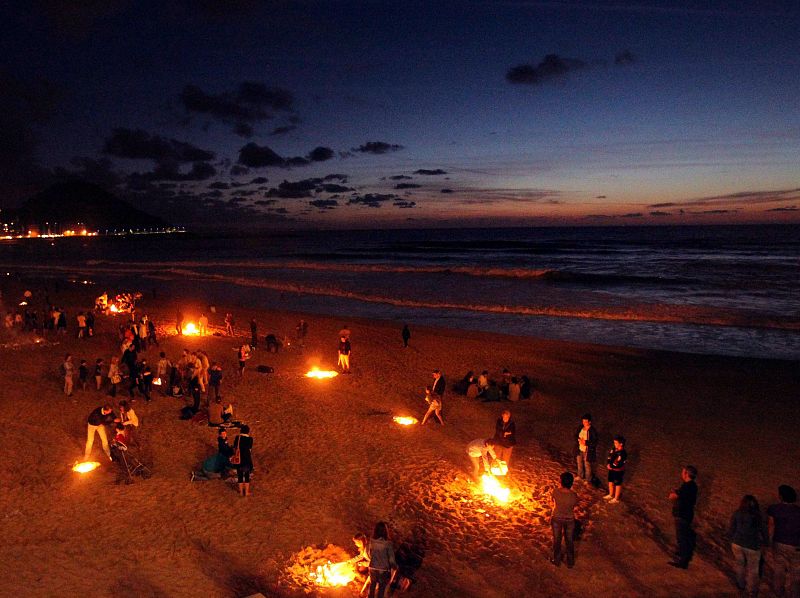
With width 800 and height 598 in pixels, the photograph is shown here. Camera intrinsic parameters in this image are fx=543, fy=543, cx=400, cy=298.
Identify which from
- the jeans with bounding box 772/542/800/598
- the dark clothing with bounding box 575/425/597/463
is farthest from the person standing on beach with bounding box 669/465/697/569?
the dark clothing with bounding box 575/425/597/463

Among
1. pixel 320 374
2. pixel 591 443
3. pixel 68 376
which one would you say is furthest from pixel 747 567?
pixel 68 376

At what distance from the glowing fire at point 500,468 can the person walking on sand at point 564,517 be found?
2.39 m

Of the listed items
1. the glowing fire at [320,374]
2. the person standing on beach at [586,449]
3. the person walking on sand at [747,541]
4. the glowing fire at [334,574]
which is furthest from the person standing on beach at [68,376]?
the person walking on sand at [747,541]

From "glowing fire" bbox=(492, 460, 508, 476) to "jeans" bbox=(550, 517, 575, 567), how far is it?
2.39 m

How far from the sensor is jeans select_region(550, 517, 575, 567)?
764 centimetres

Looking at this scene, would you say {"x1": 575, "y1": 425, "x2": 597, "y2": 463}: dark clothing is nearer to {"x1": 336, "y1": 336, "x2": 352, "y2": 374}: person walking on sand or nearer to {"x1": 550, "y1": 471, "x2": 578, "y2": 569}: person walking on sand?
{"x1": 550, "y1": 471, "x2": 578, "y2": 569}: person walking on sand

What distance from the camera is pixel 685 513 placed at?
7.70 meters

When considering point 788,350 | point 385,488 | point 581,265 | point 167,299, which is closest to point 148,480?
point 385,488

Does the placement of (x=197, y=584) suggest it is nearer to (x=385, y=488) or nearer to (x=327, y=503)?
(x=327, y=503)

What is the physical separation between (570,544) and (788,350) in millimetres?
20009

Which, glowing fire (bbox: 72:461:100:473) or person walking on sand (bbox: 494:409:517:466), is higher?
person walking on sand (bbox: 494:409:517:466)

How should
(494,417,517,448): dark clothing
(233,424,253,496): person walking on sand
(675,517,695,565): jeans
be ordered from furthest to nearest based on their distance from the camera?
(494,417,517,448): dark clothing, (233,424,253,496): person walking on sand, (675,517,695,565): jeans

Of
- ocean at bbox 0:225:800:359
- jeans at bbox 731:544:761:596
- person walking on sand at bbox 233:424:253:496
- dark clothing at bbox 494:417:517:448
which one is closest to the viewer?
jeans at bbox 731:544:761:596

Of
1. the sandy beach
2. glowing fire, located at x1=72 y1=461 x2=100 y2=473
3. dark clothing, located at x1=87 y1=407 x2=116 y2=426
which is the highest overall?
dark clothing, located at x1=87 y1=407 x2=116 y2=426
